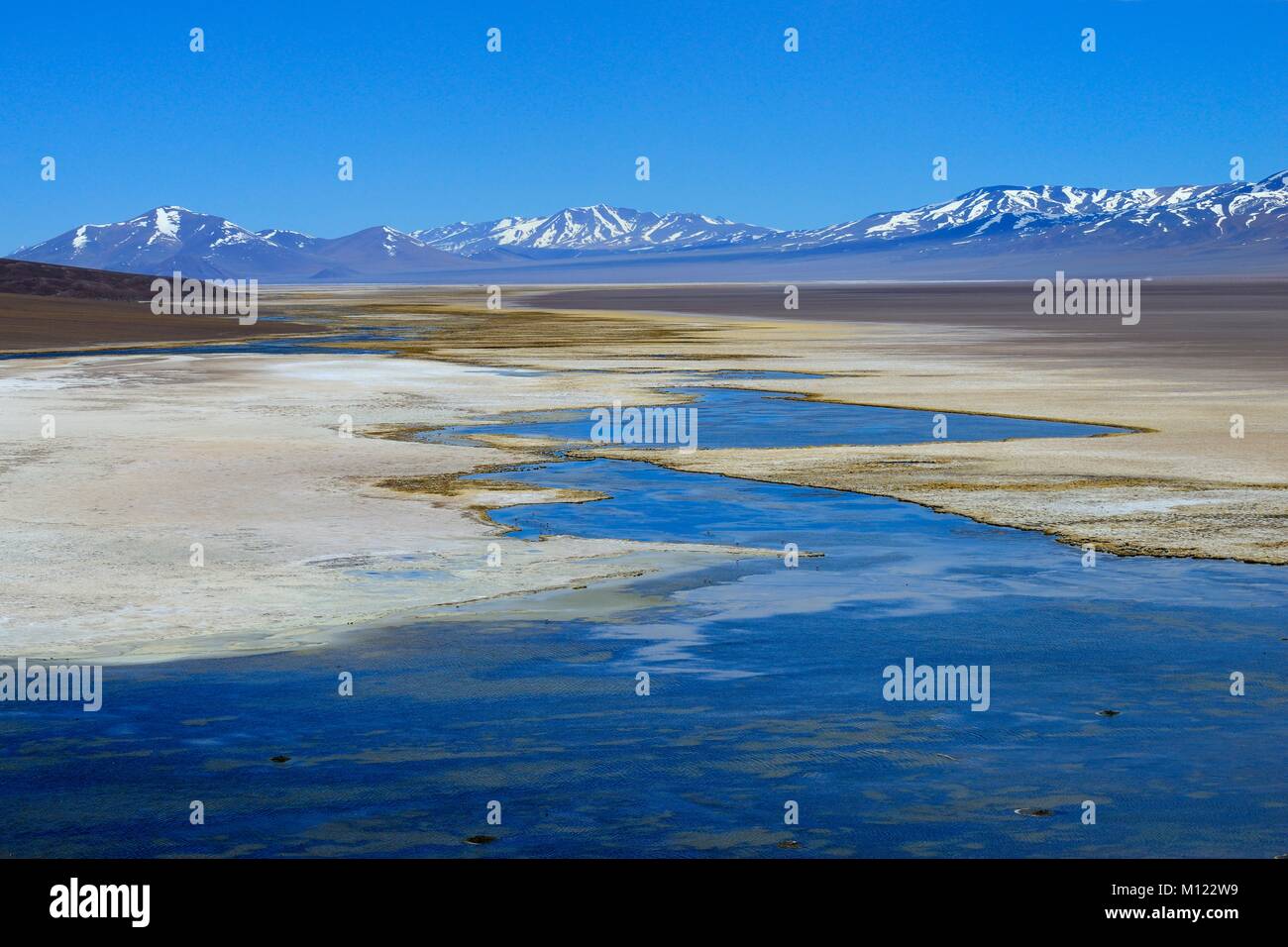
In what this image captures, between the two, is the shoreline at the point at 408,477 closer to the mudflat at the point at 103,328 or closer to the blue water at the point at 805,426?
the blue water at the point at 805,426

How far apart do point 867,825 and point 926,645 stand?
11.4 ft

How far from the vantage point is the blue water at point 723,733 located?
7.22 metres

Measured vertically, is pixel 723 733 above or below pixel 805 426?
below

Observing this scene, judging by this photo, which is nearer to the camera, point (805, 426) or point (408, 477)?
point (408, 477)

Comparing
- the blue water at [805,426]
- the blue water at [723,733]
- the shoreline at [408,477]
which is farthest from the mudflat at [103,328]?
the blue water at [723,733]

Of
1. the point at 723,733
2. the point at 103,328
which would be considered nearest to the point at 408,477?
the point at 723,733

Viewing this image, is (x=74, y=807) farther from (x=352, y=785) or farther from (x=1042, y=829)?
(x=1042, y=829)

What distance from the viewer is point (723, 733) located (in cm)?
876

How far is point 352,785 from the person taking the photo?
25.8 ft

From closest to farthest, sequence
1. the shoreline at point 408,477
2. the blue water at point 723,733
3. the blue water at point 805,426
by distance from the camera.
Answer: the blue water at point 723,733 → the shoreline at point 408,477 → the blue water at point 805,426

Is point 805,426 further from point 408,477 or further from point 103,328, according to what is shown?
point 103,328

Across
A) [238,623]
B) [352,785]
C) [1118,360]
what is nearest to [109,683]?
[238,623]

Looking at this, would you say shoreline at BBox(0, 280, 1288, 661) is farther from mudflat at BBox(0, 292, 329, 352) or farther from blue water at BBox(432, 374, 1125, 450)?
mudflat at BBox(0, 292, 329, 352)

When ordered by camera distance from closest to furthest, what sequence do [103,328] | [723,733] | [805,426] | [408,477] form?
[723,733], [408,477], [805,426], [103,328]
